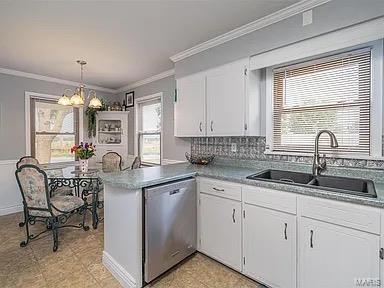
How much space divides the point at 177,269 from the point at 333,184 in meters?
1.65

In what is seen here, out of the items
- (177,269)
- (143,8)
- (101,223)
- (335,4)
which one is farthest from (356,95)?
(101,223)

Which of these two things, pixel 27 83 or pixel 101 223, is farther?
pixel 27 83

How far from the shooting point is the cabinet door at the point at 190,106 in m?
2.79

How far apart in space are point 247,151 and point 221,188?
0.79 m

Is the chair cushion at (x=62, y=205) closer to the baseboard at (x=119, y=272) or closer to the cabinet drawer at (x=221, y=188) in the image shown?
the baseboard at (x=119, y=272)

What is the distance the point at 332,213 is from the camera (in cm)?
145

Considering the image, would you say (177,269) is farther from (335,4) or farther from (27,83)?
(27,83)

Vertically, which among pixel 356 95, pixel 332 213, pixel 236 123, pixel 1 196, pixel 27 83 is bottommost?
pixel 1 196

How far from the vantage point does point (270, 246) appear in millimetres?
1767

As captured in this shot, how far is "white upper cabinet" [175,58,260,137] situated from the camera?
239cm

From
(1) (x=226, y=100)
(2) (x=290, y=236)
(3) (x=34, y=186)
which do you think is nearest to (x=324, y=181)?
(2) (x=290, y=236)

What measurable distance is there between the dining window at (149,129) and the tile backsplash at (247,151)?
118 cm

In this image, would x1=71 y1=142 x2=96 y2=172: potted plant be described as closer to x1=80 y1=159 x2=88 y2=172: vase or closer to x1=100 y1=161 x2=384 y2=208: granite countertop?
x1=80 y1=159 x2=88 y2=172: vase

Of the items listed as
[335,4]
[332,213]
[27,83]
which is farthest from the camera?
[27,83]
